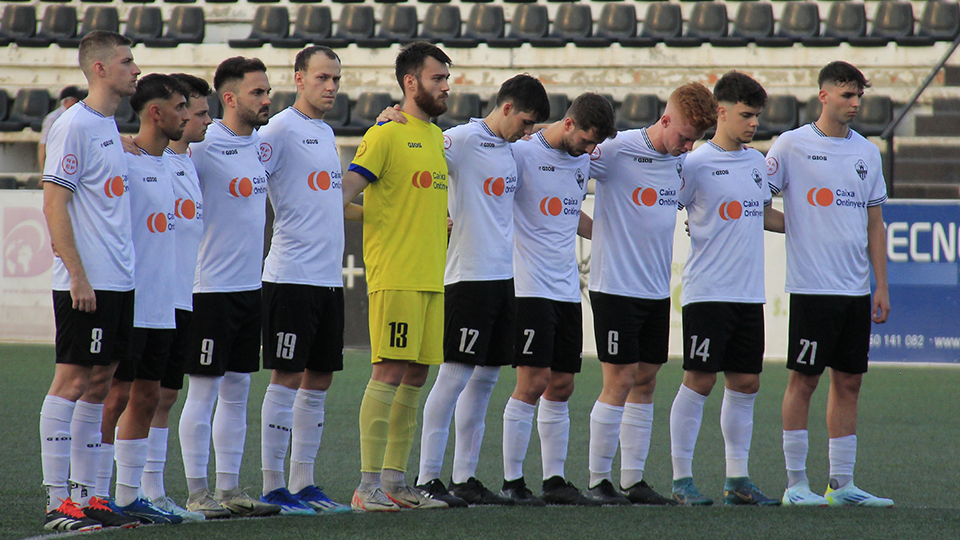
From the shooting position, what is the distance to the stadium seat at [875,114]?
1454cm

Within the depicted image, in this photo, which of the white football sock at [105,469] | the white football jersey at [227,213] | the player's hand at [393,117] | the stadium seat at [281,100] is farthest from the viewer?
the stadium seat at [281,100]

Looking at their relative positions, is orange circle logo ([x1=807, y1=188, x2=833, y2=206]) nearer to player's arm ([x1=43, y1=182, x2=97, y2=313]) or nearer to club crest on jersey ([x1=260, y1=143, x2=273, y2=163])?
club crest on jersey ([x1=260, y1=143, x2=273, y2=163])

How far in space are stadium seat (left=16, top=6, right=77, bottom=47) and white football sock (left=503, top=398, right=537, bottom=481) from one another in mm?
14083

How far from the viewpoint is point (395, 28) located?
54.1ft

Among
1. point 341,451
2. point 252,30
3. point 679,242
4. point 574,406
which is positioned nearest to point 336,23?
point 252,30

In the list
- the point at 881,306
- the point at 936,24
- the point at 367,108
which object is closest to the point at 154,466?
the point at 881,306

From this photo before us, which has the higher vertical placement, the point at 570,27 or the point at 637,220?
the point at 570,27

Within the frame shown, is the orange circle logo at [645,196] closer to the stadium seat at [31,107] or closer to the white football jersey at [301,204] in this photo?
the white football jersey at [301,204]

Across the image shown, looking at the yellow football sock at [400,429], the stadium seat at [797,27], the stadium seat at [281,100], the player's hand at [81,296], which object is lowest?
the yellow football sock at [400,429]

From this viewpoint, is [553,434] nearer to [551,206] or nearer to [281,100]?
[551,206]

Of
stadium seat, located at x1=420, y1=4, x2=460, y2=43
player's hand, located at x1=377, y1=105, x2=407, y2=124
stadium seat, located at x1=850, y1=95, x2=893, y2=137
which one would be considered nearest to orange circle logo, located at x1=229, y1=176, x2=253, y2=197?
player's hand, located at x1=377, y1=105, x2=407, y2=124

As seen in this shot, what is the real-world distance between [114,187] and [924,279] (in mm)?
9548

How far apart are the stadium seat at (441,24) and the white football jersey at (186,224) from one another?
11.7 meters

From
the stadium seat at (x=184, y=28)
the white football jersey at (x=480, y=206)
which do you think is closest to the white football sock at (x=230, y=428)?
the white football jersey at (x=480, y=206)
